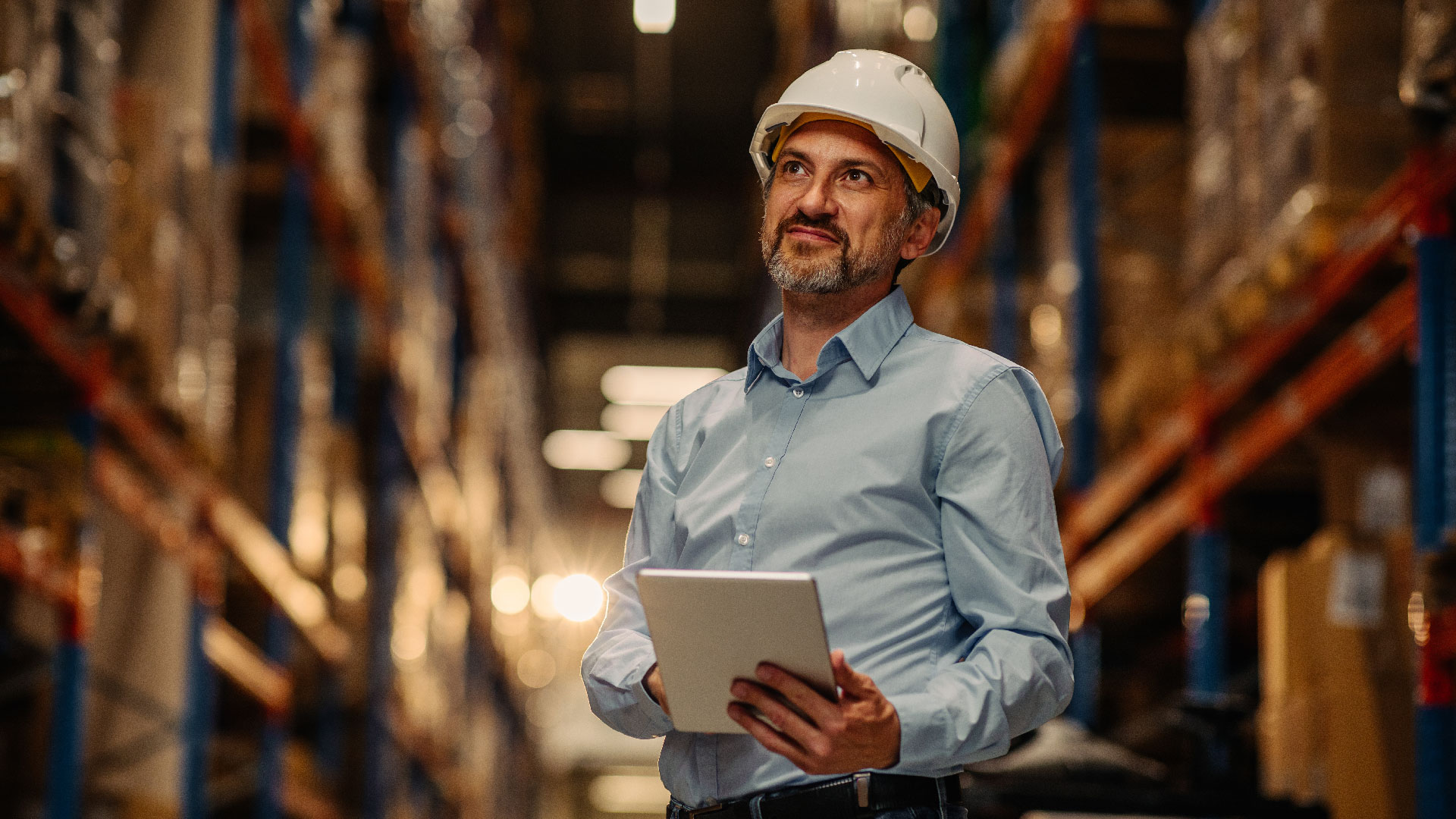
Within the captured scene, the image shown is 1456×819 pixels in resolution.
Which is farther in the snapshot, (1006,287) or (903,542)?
(1006,287)

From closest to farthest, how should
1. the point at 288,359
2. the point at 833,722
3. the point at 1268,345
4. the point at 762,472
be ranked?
1. the point at 833,722
2. the point at 762,472
3. the point at 1268,345
4. the point at 288,359

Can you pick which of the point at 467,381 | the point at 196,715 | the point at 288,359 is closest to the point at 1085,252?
the point at 288,359

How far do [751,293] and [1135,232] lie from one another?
1171cm

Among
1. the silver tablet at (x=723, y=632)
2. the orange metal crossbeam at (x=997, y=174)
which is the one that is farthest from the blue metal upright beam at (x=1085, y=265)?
the silver tablet at (x=723, y=632)

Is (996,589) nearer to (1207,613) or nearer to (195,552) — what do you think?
(1207,613)

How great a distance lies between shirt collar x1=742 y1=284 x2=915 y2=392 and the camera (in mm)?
2111

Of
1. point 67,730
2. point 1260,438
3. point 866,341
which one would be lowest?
point 67,730

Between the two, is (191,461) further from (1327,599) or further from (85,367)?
(1327,599)

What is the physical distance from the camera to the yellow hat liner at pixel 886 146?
2.18 m

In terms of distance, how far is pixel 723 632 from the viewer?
1757 mm

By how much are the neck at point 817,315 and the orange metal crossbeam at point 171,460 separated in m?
2.79

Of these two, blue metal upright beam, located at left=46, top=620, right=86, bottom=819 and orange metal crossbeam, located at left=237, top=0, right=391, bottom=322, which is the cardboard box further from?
orange metal crossbeam, located at left=237, top=0, right=391, bottom=322

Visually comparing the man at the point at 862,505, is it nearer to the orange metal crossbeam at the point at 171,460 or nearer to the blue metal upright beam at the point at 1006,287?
the orange metal crossbeam at the point at 171,460

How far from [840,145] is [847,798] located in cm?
86
